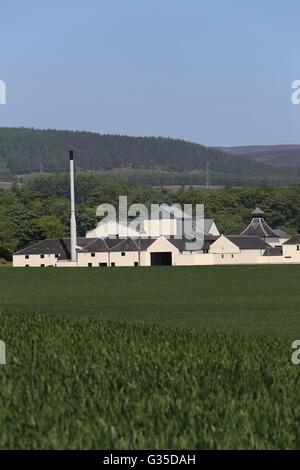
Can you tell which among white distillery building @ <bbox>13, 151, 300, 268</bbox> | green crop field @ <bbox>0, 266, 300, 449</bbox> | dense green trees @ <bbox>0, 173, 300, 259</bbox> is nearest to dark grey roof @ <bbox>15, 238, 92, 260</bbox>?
white distillery building @ <bbox>13, 151, 300, 268</bbox>

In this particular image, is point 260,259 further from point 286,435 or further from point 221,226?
point 286,435

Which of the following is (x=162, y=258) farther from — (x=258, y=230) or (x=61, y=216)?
(x=61, y=216)

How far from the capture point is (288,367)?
18578 mm

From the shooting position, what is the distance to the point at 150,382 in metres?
16.6

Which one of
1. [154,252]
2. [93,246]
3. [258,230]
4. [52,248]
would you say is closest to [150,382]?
[154,252]

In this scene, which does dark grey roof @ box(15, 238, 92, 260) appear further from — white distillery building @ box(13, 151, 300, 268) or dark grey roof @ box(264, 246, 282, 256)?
dark grey roof @ box(264, 246, 282, 256)

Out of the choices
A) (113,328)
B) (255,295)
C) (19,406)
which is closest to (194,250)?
(255,295)

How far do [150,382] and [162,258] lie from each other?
97.9m

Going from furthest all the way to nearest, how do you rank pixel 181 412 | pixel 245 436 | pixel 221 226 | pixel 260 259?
pixel 221 226, pixel 260 259, pixel 181 412, pixel 245 436

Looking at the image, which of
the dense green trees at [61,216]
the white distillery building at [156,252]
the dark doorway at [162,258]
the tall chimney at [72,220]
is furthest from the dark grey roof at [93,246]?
the dense green trees at [61,216]

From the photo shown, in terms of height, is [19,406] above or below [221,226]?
below

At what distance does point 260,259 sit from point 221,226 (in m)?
59.9

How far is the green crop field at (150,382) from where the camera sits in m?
12.7
